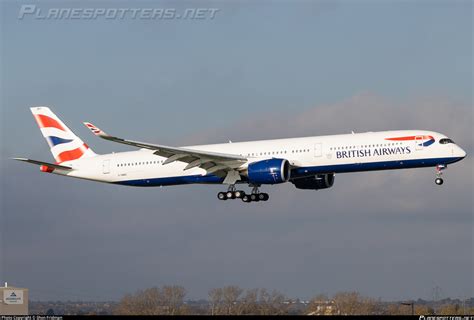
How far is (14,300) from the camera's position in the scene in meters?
97.5

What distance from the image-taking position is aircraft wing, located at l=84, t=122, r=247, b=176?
69.5 metres

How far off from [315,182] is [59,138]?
2091cm

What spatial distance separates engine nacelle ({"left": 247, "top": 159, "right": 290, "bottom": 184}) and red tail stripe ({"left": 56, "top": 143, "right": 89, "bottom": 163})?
15.9 meters

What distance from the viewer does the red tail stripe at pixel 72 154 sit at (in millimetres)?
79125

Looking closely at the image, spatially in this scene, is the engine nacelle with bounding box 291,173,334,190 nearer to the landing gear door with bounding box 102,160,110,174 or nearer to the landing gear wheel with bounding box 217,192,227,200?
the landing gear wheel with bounding box 217,192,227,200

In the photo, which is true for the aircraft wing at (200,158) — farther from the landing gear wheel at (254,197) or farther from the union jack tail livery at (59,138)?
the union jack tail livery at (59,138)

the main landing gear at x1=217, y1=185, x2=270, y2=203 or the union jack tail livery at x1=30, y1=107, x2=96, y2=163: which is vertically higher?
the union jack tail livery at x1=30, y1=107, x2=96, y2=163

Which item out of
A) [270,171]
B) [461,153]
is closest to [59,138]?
[270,171]

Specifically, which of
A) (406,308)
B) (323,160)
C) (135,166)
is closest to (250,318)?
(323,160)

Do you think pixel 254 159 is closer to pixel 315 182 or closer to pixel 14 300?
pixel 315 182

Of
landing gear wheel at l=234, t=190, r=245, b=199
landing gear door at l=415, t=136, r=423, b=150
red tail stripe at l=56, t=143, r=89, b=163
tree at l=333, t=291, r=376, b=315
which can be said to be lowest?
tree at l=333, t=291, r=376, b=315

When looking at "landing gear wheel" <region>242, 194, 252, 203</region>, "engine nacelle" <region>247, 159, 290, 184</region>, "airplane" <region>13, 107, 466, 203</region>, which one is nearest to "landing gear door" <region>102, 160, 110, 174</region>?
"airplane" <region>13, 107, 466, 203</region>

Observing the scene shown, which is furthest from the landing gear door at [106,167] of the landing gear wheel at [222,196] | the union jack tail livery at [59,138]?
the landing gear wheel at [222,196]

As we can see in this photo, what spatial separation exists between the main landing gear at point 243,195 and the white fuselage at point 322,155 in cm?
112
